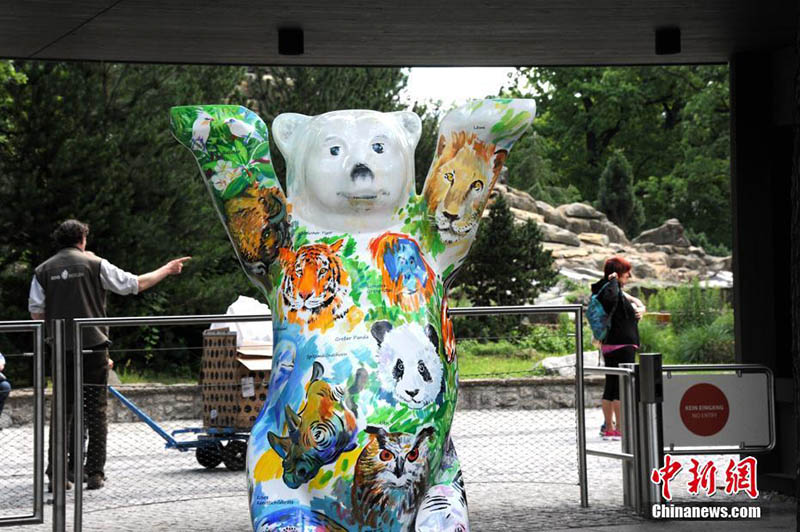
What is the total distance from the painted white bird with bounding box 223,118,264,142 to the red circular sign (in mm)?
3833

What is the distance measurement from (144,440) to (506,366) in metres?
5.08

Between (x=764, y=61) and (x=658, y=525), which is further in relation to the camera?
(x=764, y=61)

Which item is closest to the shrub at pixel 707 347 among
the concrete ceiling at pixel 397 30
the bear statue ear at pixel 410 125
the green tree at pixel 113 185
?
the green tree at pixel 113 185

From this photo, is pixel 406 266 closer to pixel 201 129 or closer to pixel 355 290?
pixel 355 290

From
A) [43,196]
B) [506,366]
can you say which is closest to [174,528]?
[506,366]

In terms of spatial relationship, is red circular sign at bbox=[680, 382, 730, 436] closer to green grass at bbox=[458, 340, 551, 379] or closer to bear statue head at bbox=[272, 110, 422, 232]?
green grass at bbox=[458, 340, 551, 379]

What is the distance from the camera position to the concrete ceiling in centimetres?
649

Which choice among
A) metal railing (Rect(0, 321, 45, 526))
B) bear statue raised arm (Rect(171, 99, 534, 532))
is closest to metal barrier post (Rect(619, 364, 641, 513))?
bear statue raised arm (Rect(171, 99, 534, 532))

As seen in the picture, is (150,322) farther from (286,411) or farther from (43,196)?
(43,196)

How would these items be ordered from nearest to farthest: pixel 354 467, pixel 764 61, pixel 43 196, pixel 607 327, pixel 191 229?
pixel 354 467, pixel 764 61, pixel 607 327, pixel 43 196, pixel 191 229

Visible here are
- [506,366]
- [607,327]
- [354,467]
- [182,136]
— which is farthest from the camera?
[506,366]

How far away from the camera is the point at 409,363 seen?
439cm

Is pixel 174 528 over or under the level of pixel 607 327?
under

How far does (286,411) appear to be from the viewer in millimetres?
4395
